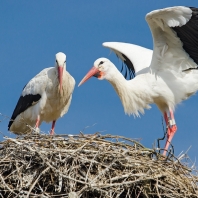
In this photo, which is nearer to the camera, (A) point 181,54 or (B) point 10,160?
(B) point 10,160

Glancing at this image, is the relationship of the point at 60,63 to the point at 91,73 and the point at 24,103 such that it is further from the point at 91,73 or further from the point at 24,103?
the point at 24,103

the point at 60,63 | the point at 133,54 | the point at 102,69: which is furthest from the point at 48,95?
the point at 133,54

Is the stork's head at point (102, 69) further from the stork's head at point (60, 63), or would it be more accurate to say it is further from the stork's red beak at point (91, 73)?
the stork's head at point (60, 63)

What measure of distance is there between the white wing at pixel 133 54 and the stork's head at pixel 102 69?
2.90 feet

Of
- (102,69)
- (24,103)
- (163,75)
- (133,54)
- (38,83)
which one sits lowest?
(24,103)

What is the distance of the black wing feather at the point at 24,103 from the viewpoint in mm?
11764

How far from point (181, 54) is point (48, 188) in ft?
12.9

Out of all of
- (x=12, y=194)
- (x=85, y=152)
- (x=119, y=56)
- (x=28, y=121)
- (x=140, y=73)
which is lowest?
(x=12, y=194)

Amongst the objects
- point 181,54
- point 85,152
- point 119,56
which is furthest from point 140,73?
point 85,152

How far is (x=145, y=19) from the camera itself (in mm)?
11039

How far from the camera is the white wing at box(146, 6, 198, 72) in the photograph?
10.7 m

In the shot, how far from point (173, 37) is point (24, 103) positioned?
2604 mm

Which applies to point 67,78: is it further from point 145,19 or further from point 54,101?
point 145,19

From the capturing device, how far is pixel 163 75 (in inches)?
458
